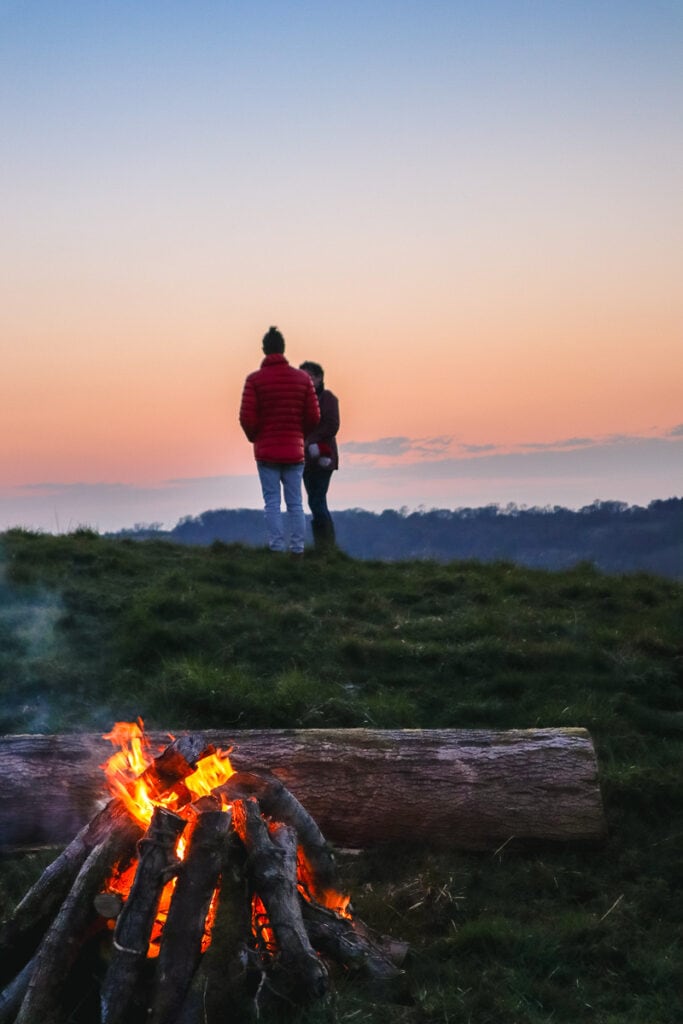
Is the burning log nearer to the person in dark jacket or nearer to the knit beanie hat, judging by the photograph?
the knit beanie hat

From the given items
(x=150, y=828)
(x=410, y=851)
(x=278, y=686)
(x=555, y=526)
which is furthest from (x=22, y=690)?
(x=555, y=526)

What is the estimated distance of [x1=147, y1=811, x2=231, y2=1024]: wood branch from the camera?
4676 millimetres

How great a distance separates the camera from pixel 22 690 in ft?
31.8

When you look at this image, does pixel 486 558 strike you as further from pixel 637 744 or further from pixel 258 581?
pixel 637 744

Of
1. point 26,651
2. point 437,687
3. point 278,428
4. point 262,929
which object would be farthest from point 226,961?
point 278,428

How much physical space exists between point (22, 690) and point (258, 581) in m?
4.70

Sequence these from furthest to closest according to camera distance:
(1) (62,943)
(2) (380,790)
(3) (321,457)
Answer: (3) (321,457) < (2) (380,790) < (1) (62,943)

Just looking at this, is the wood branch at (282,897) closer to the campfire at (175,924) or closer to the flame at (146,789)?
the campfire at (175,924)

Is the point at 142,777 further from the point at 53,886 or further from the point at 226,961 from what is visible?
the point at 226,961

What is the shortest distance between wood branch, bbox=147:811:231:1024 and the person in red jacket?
10.5m

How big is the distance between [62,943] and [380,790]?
2.63 m

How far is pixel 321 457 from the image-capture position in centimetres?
1695

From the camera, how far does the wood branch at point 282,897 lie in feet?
15.9

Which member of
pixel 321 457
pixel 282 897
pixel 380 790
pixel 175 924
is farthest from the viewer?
pixel 321 457
